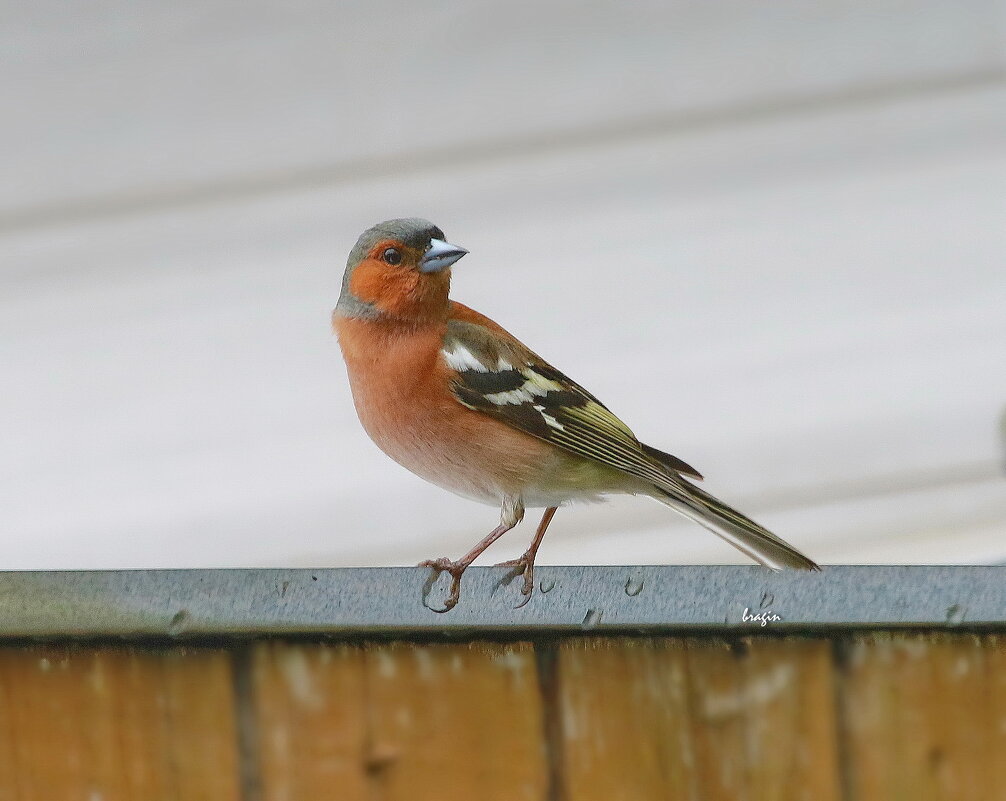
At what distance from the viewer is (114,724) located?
4.72ft

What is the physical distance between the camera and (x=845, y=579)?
4.69 ft

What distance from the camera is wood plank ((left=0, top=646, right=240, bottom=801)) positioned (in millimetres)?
1431

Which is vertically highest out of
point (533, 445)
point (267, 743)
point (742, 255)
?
point (742, 255)

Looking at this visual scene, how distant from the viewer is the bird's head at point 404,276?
219 cm

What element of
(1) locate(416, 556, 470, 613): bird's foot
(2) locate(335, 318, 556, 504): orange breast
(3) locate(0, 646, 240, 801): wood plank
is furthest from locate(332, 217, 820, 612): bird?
(3) locate(0, 646, 240, 801): wood plank

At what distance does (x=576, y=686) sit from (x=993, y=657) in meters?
0.52

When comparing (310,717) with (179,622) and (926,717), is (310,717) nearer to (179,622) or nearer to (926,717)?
(179,622)

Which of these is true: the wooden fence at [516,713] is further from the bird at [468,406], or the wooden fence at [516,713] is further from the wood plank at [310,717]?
the bird at [468,406]

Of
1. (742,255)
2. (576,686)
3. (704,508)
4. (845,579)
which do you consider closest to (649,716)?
(576,686)

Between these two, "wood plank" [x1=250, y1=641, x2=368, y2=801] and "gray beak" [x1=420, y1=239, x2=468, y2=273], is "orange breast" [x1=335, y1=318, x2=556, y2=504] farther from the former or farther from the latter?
"wood plank" [x1=250, y1=641, x2=368, y2=801]

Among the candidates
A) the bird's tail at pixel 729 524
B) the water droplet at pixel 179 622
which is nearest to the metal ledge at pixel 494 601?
the water droplet at pixel 179 622

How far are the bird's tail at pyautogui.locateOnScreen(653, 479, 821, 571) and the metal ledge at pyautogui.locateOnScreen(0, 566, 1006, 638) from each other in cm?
31

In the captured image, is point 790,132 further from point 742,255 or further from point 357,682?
point 357,682

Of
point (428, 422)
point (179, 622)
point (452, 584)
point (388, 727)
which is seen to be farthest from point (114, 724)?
point (428, 422)
